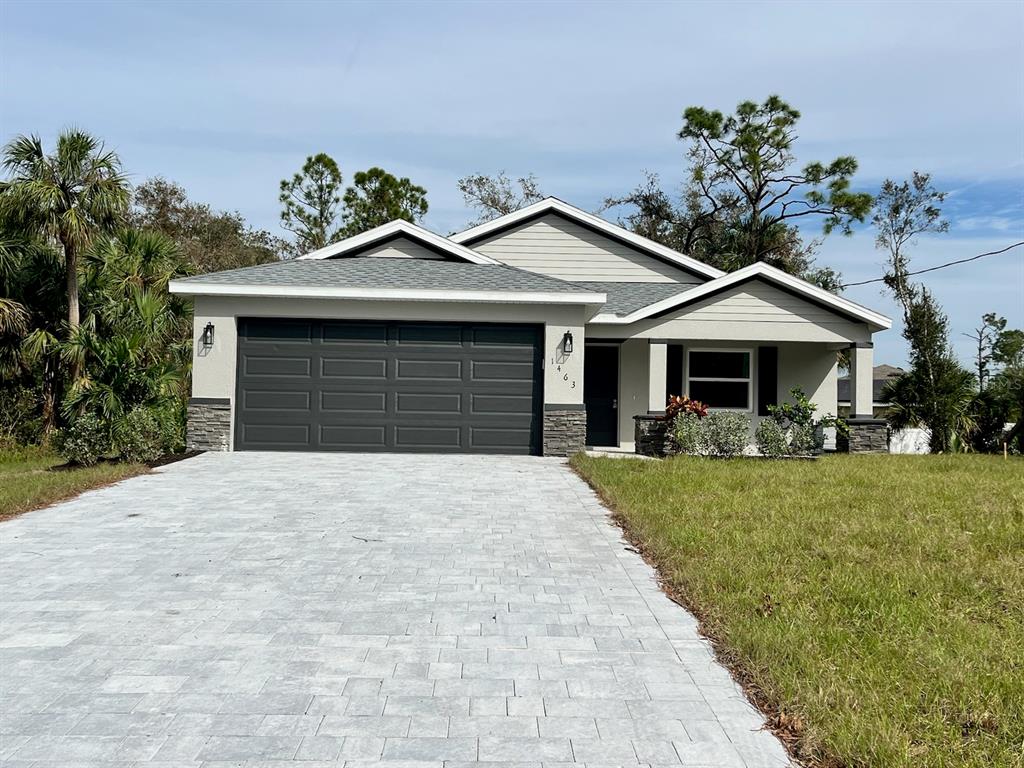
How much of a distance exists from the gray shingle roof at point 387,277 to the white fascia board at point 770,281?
167cm

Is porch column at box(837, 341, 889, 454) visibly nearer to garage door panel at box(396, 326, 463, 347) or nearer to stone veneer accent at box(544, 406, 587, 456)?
stone veneer accent at box(544, 406, 587, 456)

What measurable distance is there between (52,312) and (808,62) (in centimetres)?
1771

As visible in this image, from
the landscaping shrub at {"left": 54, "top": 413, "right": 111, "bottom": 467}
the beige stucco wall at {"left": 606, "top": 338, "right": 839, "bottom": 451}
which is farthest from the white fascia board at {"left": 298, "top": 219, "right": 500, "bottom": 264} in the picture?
the landscaping shrub at {"left": 54, "top": 413, "right": 111, "bottom": 467}

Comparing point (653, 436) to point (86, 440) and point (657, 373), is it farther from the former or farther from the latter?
point (86, 440)

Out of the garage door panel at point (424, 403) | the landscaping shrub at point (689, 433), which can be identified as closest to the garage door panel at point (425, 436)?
the garage door panel at point (424, 403)

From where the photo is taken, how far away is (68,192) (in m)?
16.0

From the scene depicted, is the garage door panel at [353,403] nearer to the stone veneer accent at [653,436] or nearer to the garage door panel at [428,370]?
the garage door panel at [428,370]

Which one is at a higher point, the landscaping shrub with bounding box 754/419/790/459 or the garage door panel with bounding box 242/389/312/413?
the garage door panel with bounding box 242/389/312/413

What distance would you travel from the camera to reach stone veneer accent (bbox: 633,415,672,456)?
1413cm

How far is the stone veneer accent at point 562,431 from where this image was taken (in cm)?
1360

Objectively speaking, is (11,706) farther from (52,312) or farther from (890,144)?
(890,144)

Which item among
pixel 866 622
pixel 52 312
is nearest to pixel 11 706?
pixel 866 622

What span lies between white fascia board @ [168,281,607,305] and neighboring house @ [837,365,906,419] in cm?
738

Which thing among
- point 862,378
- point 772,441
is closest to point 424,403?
point 772,441
